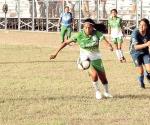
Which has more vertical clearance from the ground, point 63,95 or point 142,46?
point 142,46

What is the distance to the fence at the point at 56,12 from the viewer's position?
1328 inches

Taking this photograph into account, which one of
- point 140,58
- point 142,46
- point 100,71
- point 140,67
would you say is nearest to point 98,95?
point 100,71

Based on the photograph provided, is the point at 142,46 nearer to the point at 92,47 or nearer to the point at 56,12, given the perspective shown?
the point at 92,47

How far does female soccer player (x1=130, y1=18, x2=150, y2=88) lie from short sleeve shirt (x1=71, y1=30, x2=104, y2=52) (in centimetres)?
143

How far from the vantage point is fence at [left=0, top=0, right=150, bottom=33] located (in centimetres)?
3372

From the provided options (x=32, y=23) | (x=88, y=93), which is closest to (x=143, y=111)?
(x=88, y=93)

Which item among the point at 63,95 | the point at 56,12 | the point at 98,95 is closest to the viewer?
the point at 98,95

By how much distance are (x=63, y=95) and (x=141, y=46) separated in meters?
2.23

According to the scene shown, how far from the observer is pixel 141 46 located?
13.9 m

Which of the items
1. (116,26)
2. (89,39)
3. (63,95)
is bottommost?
(63,95)

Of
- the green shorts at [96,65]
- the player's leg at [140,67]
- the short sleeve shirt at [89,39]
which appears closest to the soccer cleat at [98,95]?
the green shorts at [96,65]

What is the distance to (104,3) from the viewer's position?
3497 centimetres

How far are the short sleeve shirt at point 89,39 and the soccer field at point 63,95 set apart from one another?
1.07 m

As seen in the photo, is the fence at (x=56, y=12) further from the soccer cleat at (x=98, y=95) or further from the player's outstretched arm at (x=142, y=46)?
the soccer cleat at (x=98, y=95)
